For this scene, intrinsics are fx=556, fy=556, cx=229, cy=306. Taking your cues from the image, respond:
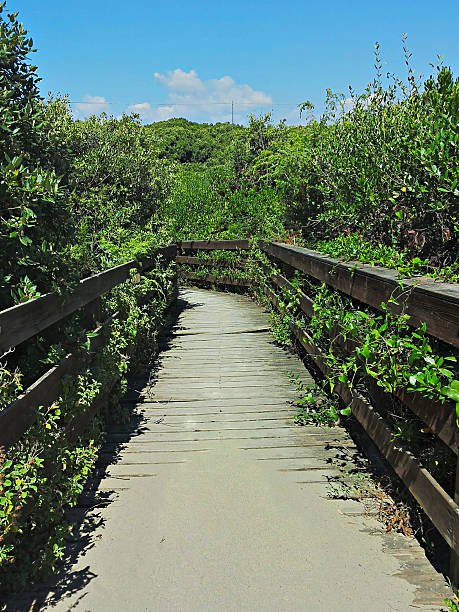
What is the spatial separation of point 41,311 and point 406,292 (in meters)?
1.59

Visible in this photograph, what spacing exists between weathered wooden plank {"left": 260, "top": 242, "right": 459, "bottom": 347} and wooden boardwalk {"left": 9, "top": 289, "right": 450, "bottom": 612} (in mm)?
1066

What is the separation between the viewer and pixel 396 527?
268 cm

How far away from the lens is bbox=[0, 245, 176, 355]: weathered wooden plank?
2.11 m

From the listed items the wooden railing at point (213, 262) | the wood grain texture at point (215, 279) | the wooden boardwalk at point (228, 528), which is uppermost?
the wooden railing at point (213, 262)

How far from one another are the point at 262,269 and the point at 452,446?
7025 mm

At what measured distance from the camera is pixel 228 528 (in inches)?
107

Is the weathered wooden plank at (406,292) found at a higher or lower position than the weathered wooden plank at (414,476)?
higher

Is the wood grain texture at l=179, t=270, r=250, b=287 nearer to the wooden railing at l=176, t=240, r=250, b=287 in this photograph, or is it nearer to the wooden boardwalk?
the wooden railing at l=176, t=240, r=250, b=287

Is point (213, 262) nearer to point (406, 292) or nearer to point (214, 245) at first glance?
point (214, 245)

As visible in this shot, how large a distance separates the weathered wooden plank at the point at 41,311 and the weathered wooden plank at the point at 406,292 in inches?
60.4

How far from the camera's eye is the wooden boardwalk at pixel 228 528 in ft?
7.33

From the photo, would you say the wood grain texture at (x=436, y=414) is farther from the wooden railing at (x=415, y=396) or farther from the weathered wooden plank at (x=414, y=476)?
the weathered wooden plank at (x=414, y=476)

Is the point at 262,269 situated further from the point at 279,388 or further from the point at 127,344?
the point at 127,344

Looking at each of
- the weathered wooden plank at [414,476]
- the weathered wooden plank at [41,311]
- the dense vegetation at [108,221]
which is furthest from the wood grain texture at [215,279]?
the weathered wooden plank at [414,476]
